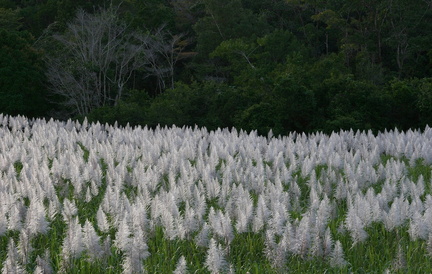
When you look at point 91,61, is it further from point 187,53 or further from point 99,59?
point 187,53

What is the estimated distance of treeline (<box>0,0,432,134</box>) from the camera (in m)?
24.1

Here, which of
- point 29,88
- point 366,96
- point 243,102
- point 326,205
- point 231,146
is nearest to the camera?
→ point 326,205

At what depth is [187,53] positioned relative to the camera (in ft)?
137

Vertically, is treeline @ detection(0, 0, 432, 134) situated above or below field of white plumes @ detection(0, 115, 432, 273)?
above

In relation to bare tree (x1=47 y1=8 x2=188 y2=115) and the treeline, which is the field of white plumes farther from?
bare tree (x1=47 y1=8 x2=188 y2=115)

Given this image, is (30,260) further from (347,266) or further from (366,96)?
(366,96)

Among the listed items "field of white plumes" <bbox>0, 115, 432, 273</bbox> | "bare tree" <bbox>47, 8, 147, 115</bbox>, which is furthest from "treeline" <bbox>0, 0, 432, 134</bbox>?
"field of white plumes" <bbox>0, 115, 432, 273</bbox>

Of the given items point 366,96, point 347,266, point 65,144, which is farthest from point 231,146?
point 366,96

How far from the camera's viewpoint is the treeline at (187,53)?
2408cm

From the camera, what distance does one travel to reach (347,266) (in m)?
4.51

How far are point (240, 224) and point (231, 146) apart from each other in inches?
165

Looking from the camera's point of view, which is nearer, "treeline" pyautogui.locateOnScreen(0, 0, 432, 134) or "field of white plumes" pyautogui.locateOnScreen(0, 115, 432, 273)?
"field of white plumes" pyautogui.locateOnScreen(0, 115, 432, 273)

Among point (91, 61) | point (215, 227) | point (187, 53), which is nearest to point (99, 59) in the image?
point (91, 61)

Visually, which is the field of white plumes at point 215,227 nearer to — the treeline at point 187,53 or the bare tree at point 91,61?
the treeline at point 187,53
